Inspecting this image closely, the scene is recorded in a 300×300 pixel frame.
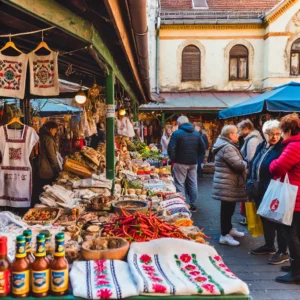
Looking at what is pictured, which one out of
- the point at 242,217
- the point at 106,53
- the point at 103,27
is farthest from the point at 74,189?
the point at 242,217

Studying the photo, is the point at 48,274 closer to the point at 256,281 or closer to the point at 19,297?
the point at 19,297

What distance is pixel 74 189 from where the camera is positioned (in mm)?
4938

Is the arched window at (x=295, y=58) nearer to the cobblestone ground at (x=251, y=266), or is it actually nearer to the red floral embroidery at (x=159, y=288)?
the cobblestone ground at (x=251, y=266)

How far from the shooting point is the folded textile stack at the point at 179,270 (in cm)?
213

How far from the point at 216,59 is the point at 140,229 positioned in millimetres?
16049

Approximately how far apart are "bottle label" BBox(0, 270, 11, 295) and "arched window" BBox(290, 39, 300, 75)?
703 inches

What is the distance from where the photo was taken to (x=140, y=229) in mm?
3066

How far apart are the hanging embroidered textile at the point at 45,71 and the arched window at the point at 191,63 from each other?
14852 millimetres

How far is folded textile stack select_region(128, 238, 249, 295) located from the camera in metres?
2.13

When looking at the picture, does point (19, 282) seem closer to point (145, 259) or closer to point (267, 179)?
point (145, 259)

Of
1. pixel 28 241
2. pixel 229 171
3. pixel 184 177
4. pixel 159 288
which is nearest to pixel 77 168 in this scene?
pixel 229 171

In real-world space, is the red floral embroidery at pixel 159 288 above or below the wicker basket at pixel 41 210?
below

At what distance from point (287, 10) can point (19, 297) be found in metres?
18.2

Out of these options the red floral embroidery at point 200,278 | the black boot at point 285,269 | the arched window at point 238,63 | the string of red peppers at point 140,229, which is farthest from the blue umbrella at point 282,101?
the arched window at point 238,63
